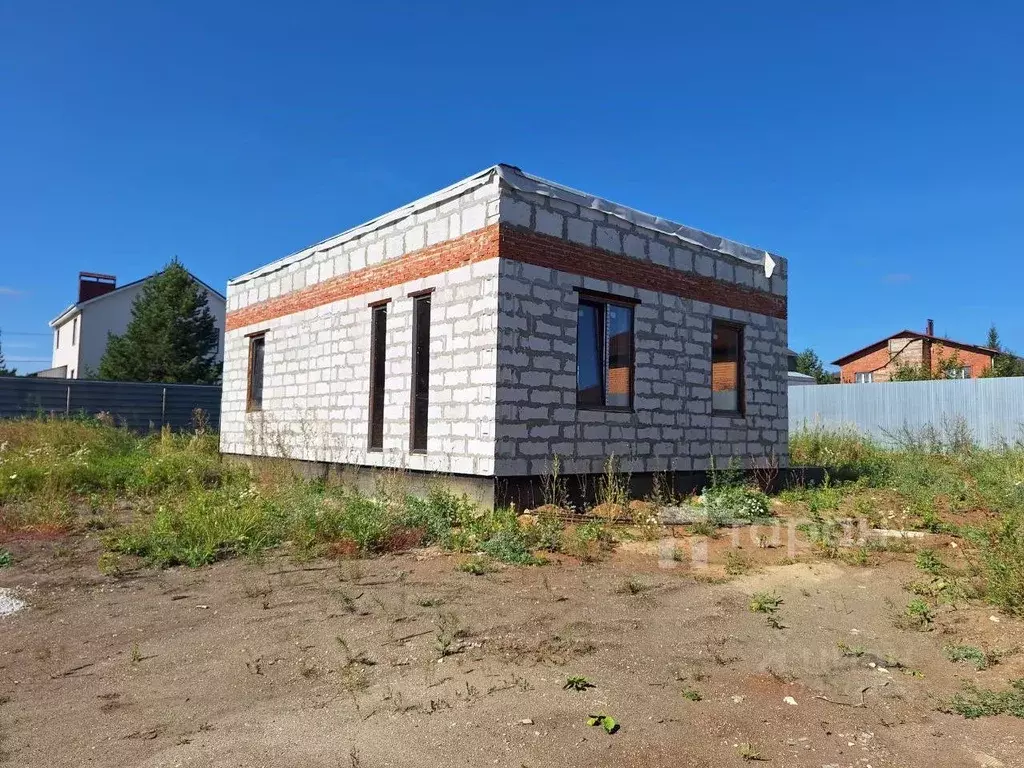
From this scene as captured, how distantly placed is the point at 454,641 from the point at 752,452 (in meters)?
8.23

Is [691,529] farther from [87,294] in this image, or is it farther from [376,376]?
[87,294]

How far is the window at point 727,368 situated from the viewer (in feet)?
37.8

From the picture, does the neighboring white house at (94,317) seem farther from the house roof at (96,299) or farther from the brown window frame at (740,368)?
the brown window frame at (740,368)

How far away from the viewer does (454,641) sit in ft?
16.0

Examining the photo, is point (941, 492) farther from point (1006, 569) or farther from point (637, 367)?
point (1006, 569)

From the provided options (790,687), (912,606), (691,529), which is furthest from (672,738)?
(691,529)

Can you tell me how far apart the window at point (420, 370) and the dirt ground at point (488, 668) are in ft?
10.4

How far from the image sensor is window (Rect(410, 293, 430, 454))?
998 centimetres

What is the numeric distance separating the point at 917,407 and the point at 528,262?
55.8 feet

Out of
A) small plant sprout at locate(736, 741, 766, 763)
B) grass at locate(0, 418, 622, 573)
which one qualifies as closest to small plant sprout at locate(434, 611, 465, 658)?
grass at locate(0, 418, 622, 573)

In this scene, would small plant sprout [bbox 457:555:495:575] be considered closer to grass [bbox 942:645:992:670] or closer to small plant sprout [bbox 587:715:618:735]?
small plant sprout [bbox 587:715:618:735]

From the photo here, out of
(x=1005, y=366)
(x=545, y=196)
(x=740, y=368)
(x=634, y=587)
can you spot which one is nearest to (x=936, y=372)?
(x=1005, y=366)

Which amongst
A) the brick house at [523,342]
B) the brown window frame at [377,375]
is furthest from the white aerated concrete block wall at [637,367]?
the brown window frame at [377,375]

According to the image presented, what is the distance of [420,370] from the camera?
10102mm
